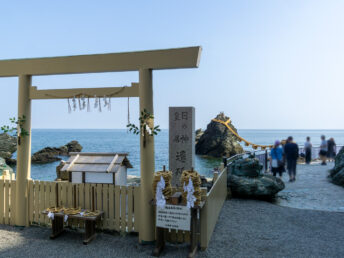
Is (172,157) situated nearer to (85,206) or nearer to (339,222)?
(85,206)

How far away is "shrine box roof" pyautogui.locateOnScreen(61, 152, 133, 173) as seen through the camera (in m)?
9.43

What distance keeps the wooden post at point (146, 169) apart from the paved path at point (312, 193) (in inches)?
217

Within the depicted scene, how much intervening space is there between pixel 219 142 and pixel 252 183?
120ft

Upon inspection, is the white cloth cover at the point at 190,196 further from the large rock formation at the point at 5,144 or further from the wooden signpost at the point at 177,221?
the large rock formation at the point at 5,144

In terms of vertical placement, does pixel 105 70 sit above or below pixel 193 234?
above

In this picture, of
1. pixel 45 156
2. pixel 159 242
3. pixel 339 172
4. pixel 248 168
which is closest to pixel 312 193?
pixel 339 172

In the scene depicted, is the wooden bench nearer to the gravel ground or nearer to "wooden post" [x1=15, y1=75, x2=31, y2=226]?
the gravel ground

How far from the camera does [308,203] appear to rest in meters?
9.20

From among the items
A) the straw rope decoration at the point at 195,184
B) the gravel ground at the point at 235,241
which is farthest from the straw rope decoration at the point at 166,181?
the gravel ground at the point at 235,241

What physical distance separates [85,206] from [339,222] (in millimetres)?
6672

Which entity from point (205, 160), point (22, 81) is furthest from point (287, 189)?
point (205, 160)

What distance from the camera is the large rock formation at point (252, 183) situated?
929cm

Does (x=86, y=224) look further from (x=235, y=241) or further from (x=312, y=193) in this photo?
(x=312, y=193)

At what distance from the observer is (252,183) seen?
30.6 feet
